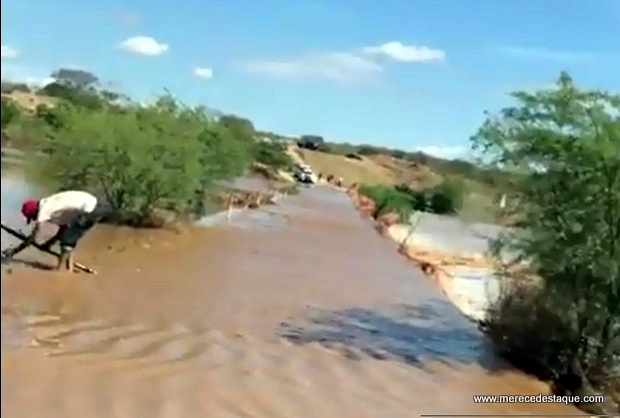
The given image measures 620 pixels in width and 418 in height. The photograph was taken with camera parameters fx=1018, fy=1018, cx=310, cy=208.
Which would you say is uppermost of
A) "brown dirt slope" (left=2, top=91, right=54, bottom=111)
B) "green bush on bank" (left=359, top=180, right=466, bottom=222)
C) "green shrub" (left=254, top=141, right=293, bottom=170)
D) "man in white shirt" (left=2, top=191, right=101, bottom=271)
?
"brown dirt slope" (left=2, top=91, right=54, bottom=111)

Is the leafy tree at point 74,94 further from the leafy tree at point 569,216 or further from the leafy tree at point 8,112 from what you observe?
the leafy tree at point 569,216

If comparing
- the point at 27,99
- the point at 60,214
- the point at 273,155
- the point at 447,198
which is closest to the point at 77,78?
the point at 60,214

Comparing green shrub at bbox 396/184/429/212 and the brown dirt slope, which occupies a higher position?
the brown dirt slope

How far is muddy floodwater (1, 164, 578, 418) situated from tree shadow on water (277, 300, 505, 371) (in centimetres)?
1

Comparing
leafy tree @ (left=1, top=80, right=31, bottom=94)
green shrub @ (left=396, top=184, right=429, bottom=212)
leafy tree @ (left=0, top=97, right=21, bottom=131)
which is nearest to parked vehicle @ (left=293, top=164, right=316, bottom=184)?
green shrub @ (left=396, top=184, right=429, bottom=212)

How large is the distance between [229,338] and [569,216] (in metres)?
1.47

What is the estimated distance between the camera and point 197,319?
3918mm

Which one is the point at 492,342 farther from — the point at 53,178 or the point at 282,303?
the point at 53,178

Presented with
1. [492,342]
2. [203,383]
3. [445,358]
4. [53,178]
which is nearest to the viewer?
[53,178]

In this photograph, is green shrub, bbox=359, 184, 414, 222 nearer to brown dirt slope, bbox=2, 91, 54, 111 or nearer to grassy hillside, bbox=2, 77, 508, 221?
grassy hillside, bbox=2, 77, 508, 221

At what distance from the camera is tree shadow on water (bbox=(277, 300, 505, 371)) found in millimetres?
4258

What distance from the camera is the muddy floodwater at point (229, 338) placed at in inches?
104

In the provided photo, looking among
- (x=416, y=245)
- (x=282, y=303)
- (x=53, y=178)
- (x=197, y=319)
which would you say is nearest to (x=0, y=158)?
(x=53, y=178)

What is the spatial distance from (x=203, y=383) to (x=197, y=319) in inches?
32.7
